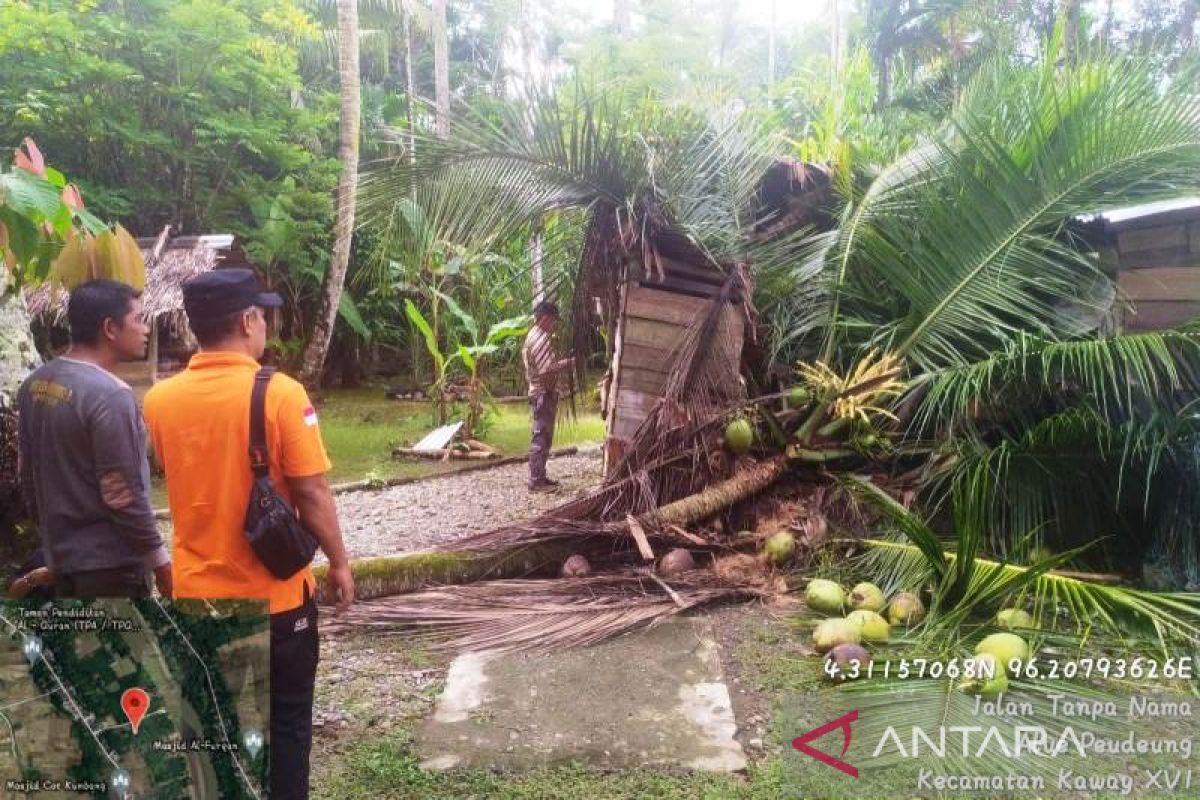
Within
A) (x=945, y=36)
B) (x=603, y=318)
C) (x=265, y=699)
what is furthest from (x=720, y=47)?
(x=265, y=699)

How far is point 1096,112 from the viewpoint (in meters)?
3.93

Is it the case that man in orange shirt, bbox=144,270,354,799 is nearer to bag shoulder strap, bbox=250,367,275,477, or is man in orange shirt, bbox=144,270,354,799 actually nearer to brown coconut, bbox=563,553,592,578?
bag shoulder strap, bbox=250,367,275,477

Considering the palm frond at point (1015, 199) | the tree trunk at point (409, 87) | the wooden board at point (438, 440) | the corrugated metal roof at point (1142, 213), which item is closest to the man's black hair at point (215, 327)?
the tree trunk at point (409, 87)

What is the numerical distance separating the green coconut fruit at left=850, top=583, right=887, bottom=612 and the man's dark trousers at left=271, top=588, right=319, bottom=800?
234 centimetres

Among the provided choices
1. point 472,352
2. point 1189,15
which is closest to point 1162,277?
point 472,352

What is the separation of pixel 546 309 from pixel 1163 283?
3.78 metres

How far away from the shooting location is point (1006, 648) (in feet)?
9.30

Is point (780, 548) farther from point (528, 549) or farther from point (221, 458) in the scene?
point (221, 458)

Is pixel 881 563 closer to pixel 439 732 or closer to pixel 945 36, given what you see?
pixel 439 732

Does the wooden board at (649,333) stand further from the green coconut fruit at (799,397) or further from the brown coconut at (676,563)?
the brown coconut at (676,563)

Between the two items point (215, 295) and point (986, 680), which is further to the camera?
point (986, 680)

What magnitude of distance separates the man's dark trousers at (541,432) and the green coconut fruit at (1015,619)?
14.3 ft

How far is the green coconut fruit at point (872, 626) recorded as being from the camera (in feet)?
10.7

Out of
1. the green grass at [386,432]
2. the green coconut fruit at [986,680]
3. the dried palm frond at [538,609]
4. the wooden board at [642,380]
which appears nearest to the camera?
the green coconut fruit at [986,680]
